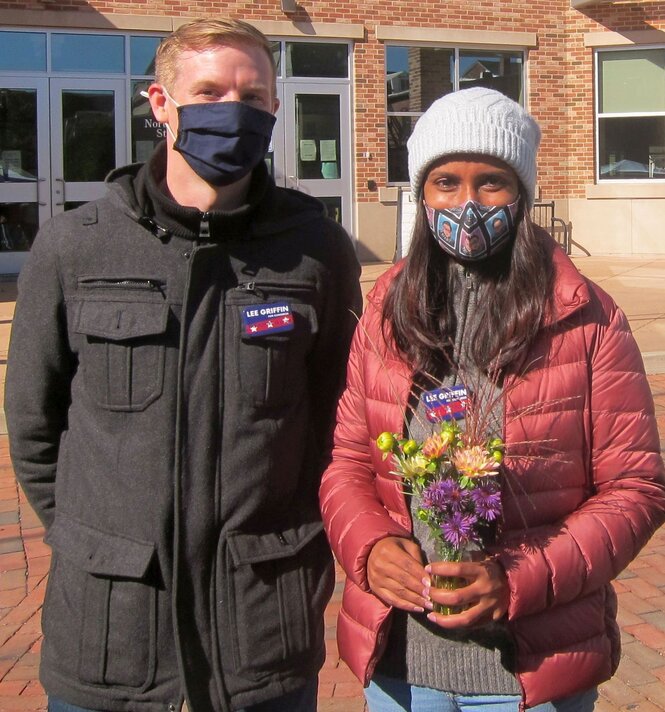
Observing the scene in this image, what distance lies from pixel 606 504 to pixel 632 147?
645 inches

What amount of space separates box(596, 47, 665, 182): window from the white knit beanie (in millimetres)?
15862

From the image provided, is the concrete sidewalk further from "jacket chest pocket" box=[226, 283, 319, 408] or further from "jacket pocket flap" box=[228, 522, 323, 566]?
"jacket chest pocket" box=[226, 283, 319, 408]

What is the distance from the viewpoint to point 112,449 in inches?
84.7

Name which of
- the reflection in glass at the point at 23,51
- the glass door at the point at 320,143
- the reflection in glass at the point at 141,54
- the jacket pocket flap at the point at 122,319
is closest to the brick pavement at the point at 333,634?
the jacket pocket flap at the point at 122,319

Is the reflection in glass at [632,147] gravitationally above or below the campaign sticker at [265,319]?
above

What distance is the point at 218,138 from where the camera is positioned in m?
2.22

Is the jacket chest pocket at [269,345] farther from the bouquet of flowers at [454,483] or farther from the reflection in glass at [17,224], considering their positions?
the reflection in glass at [17,224]

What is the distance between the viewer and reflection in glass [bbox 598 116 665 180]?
55.9 ft

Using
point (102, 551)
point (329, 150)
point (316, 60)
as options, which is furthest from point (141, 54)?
point (102, 551)

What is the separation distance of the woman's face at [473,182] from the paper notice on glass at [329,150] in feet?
45.9

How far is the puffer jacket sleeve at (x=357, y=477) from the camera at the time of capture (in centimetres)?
201

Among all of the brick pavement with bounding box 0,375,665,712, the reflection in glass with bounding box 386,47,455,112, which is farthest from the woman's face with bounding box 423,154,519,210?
the reflection in glass with bounding box 386,47,455,112

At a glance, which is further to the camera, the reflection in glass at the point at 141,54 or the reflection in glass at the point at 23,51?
the reflection in glass at the point at 141,54

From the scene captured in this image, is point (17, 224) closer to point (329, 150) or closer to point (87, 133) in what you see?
point (87, 133)
